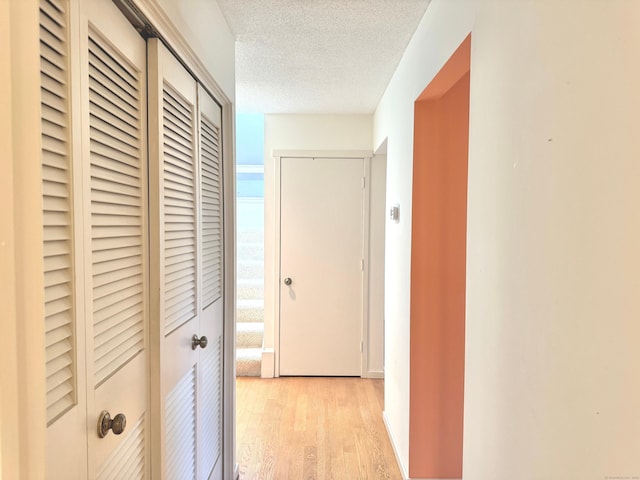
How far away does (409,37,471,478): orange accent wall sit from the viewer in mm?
1857

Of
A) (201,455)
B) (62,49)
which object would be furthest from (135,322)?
(201,455)

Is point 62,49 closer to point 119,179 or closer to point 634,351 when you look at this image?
point 119,179

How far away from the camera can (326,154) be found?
346 cm

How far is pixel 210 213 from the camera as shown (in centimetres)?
176

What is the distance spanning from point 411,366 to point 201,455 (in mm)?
1036

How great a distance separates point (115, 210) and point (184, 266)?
1.50 ft

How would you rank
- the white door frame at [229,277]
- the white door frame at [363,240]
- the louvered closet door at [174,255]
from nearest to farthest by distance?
the louvered closet door at [174,255], the white door frame at [229,277], the white door frame at [363,240]

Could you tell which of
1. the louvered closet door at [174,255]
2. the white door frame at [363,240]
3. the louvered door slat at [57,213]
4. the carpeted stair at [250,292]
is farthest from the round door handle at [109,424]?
the carpeted stair at [250,292]

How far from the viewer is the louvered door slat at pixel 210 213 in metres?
1.68

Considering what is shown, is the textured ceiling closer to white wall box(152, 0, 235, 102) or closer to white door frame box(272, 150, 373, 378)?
white wall box(152, 0, 235, 102)

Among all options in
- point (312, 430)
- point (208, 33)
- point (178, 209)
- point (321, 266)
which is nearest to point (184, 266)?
point (178, 209)

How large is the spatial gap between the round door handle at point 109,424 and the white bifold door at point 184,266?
10.2 inches

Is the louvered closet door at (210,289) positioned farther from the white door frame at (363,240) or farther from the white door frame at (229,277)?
the white door frame at (363,240)

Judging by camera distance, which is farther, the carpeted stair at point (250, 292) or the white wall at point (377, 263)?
the carpeted stair at point (250, 292)
